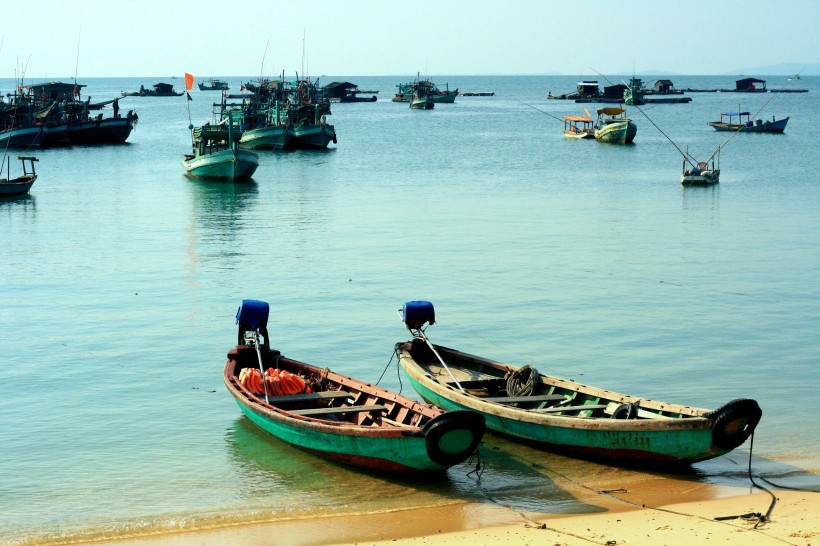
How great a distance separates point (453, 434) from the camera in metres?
10.9

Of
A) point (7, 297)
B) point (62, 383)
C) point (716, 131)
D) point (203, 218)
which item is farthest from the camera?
point (716, 131)

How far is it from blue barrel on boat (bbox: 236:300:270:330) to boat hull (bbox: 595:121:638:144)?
5529 centimetres

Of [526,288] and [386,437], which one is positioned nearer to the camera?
[386,437]

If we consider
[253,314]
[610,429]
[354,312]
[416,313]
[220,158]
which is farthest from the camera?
[220,158]

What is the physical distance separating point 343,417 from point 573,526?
3534 millimetres

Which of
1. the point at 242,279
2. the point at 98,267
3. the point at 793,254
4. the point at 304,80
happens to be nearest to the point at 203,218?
the point at 98,267

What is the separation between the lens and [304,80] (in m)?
→ 73.9

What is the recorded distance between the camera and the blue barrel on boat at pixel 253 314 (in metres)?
14.6

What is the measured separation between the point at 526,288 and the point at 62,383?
10.5m

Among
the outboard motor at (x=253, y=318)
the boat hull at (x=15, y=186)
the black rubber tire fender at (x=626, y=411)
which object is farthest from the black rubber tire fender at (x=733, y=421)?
the boat hull at (x=15, y=186)

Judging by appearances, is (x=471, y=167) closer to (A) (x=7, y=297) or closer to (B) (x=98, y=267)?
(B) (x=98, y=267)

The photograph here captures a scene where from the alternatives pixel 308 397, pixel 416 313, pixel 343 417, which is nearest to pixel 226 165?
pixel 416 313

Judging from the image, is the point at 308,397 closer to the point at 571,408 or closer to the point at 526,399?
the point at 526,399

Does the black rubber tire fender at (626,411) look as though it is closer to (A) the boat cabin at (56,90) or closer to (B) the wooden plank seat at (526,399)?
(B) the wooden plank seat at (526,399)
